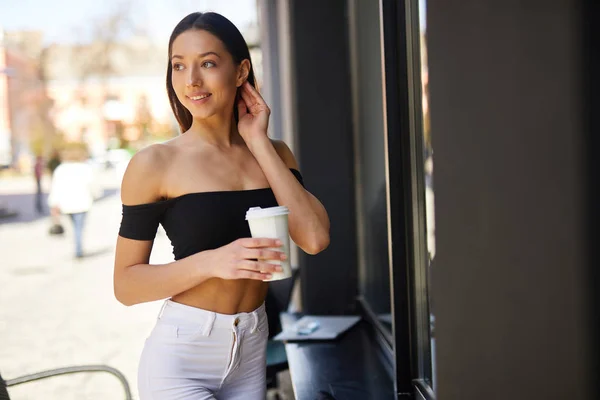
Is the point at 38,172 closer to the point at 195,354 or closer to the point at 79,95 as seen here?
the point at 79,95

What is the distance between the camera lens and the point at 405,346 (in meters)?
2.28

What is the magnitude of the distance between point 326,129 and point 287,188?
2.18 meters

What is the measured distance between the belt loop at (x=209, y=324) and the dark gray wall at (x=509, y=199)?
59cm

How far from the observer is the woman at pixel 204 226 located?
5.31 feet

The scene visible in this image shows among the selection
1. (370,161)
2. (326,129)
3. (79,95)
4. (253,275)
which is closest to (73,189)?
(326,129)

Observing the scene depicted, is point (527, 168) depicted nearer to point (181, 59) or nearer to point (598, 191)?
point (598, 191)

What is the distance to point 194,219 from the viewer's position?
5.45 ft

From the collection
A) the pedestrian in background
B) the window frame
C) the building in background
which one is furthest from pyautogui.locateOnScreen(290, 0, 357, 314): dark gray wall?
the building in background

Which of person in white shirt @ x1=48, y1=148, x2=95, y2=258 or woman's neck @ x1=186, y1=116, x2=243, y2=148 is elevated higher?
woman's neck @ x1=186, y1=116, x2=243, y2=148

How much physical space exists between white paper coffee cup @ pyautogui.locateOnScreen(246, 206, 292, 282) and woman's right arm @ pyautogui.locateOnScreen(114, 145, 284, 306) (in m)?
0.06

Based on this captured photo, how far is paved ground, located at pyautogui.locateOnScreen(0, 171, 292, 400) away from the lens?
191 inches

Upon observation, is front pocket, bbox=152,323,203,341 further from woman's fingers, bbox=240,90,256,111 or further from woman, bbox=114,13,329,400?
woman's fingers, bbox=240,90,256,111

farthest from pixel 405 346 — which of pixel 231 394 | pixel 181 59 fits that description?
pixel 181 59

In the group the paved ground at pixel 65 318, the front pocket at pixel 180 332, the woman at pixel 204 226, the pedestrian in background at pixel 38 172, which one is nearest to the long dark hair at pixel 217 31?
the woman at pixel 204 226
